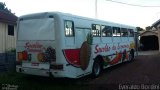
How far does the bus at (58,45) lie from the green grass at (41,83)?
45 cm

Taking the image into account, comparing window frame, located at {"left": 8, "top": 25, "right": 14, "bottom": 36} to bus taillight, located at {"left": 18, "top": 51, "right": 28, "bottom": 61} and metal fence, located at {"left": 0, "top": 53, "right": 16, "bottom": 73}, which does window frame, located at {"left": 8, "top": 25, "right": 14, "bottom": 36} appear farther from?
bus taillight, located at {"left": 18, "top": 51, "right": 28, "bottom": 61}

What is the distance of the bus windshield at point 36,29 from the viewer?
10648 millimetres

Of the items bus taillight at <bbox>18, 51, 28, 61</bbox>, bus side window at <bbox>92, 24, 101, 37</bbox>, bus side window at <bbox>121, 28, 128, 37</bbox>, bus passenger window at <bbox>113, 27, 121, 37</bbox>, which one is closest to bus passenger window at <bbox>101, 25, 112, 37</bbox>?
bus side window at <bbox>92, 24, 101, 37</bbox>

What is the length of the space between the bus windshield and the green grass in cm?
191

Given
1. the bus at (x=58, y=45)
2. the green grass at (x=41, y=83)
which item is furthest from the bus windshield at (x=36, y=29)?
the green grass at (x=41, y=83)

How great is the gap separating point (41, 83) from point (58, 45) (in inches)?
85.9

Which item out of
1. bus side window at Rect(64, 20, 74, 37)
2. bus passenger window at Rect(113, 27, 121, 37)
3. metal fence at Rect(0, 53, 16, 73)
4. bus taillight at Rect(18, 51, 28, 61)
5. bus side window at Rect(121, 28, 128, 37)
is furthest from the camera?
bus side window at Rect(121, 28, 128, 37)

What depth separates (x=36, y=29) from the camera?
11.1 m

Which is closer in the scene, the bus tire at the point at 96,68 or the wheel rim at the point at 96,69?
the bus tire at the point at 96,68

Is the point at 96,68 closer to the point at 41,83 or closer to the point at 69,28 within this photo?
the point at 41,83

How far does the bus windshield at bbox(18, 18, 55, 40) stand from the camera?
10648mm

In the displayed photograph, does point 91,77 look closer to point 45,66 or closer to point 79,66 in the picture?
point 79,66

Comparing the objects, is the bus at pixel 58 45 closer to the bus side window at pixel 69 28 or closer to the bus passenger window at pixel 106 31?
the bus side window at pixel 69 28

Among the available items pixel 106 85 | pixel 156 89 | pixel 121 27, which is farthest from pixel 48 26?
pixel 121 27
